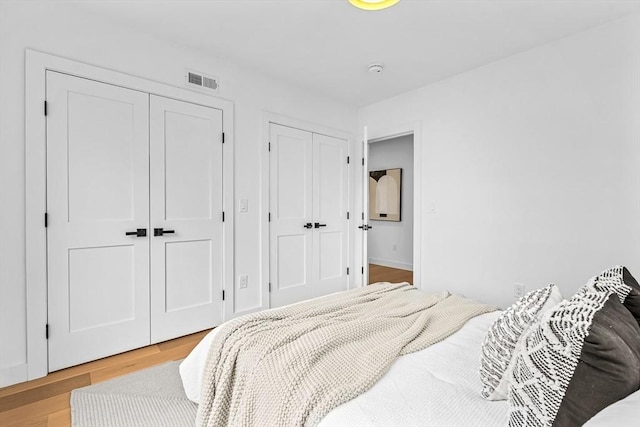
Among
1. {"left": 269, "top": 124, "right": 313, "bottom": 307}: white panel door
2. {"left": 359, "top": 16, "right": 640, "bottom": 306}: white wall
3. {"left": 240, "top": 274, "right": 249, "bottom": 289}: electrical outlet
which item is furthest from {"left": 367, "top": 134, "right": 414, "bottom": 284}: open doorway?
{"left": 240, "top": 274, "right": 249, "bottom": 289}: electrical outlet

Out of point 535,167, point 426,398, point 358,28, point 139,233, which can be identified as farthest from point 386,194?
point 426,398

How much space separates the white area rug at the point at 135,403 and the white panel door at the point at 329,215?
6.90 feet

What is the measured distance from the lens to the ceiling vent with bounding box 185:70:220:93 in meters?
2.83

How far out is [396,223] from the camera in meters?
6.09

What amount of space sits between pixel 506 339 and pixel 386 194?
536 centimetres

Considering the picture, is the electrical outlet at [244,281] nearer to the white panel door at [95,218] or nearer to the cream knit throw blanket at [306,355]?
the white panel door at [95,218]

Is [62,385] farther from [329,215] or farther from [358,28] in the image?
[358,28]

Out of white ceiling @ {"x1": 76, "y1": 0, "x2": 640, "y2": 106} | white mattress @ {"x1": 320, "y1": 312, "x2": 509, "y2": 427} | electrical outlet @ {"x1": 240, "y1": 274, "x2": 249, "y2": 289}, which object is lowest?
electrical outlet @ {"x1": 240, "y1": 274, "x2": 249, "y2": 289}

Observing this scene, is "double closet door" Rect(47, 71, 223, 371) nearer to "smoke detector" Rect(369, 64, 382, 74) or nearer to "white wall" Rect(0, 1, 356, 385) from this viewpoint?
"white wall" Rect(0, 1, 356, 385)

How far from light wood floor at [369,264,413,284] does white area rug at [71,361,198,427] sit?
3.42 metres

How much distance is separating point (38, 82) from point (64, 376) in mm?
1967

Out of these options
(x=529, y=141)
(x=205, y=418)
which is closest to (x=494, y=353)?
(x=205, y=418)

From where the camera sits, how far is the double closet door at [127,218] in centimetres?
224

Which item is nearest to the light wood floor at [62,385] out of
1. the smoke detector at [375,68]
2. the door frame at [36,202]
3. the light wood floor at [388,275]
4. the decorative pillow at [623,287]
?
the door frame at [36,202]
